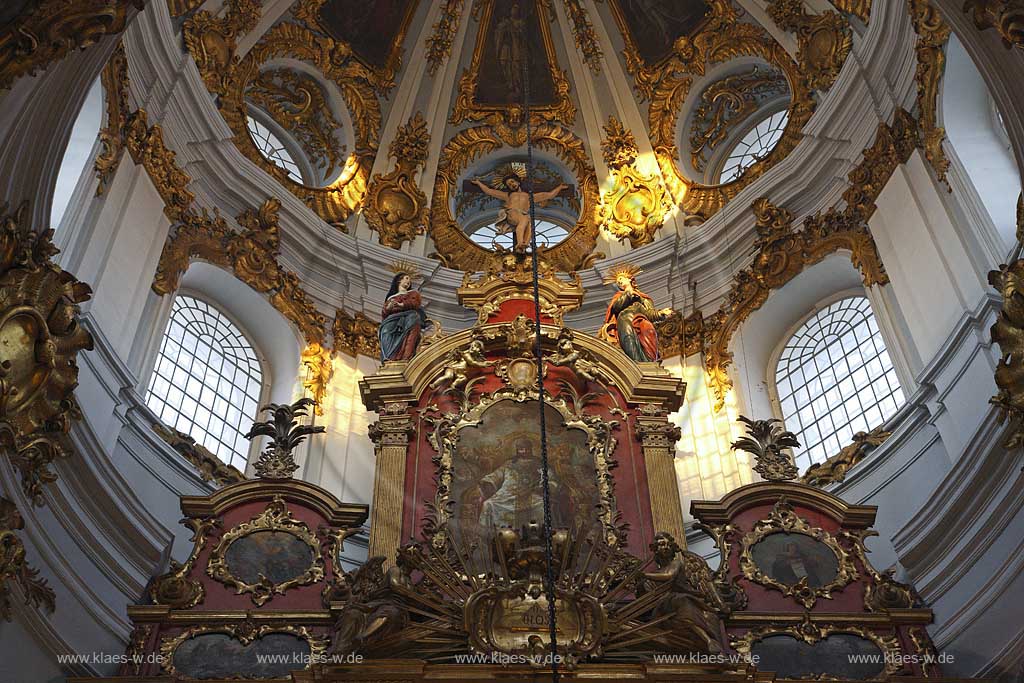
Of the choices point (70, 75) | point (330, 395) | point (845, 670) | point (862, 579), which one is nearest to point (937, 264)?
point (862, 579)

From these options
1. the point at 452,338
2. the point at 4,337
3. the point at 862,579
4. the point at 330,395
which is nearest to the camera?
the point at 4,337

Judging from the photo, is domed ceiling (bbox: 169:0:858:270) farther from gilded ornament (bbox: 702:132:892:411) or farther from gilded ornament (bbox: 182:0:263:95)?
gilded ornament (bbox: 702:132:892:411)

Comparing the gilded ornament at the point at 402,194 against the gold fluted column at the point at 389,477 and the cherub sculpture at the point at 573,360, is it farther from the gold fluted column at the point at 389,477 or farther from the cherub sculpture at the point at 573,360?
the gold fluted column at the point at 389,477

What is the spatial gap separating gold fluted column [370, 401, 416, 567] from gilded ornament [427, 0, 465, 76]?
8430mm

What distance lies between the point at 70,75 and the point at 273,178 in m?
6.61

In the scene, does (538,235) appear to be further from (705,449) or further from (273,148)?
(705,449)

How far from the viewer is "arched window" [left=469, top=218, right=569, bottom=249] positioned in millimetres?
18219

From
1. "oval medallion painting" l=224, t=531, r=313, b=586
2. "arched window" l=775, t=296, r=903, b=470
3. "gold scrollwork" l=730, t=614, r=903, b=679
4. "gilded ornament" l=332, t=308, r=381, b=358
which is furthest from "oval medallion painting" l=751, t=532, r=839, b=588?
"gilded ornament" l=332, t=308, r=381, b=358

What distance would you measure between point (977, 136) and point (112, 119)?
938 centimetres

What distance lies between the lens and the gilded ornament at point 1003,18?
8.43m

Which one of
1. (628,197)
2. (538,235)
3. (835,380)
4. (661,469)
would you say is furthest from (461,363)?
(628,197)

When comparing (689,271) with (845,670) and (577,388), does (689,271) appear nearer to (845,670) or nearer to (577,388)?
(577,388)

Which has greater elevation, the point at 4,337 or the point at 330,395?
the point at 330,395

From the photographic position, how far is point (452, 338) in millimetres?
12617
